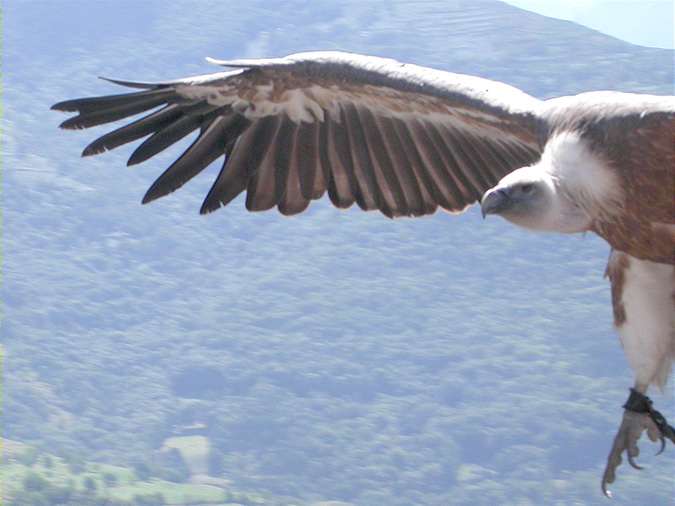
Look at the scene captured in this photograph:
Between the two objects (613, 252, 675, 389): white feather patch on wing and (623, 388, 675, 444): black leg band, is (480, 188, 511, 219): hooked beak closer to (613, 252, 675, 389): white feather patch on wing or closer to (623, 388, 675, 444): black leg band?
(613, 252, 675, 389): white feather patch on wing

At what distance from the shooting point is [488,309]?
127 feet

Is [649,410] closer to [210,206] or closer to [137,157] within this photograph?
[210,206]

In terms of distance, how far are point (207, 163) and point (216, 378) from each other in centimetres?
3214

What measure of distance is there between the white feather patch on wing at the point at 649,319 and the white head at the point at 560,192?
1.33 ft

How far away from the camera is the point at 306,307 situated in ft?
131

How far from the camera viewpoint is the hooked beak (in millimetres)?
4559

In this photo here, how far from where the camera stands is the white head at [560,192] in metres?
Answer: 4.54

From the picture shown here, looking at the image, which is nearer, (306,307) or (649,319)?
(649,319)

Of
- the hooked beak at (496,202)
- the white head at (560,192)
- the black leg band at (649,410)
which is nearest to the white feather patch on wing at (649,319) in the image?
the black leg band at (649,410)

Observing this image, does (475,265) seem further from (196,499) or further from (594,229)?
(594,229)

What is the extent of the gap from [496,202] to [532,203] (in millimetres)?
116

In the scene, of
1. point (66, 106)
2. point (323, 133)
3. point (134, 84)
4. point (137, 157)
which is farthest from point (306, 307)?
point (134, 84)

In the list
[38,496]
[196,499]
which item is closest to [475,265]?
[196,499]

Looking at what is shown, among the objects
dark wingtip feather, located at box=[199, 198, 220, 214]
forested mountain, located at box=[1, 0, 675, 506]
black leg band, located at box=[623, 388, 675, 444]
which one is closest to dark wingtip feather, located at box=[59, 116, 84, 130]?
dark wingtip feather, located at box=[199, 198, 220, 214]
